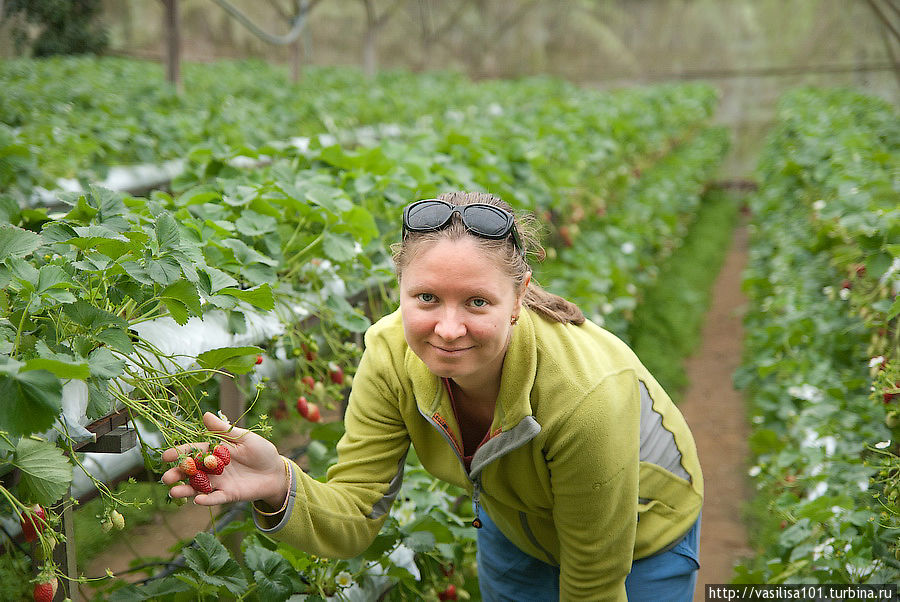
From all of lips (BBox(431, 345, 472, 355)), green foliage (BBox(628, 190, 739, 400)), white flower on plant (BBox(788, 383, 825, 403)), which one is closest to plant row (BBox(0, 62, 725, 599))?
lips (BBox(431, 345, 472, 355))

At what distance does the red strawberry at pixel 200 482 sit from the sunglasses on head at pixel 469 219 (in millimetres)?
542

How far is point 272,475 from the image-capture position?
4.88ft

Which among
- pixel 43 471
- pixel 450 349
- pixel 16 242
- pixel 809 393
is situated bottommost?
pixel 809 393

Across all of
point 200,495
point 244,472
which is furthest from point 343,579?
point 200,495

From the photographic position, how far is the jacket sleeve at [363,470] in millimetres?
1601

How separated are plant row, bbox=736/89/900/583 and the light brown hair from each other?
0.88 meters

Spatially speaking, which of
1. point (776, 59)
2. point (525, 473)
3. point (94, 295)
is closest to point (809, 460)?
point (525, 473)

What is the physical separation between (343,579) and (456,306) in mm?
950

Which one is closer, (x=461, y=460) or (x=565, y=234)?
(x=461, y=460)

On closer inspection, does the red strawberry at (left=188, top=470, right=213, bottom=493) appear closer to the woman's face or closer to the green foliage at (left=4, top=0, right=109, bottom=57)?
the woman's face

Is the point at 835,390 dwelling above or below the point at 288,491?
below

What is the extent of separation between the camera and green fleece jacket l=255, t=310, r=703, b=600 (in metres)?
1.49

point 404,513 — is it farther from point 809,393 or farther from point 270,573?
point 809,393

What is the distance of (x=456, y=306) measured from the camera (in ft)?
4.51
